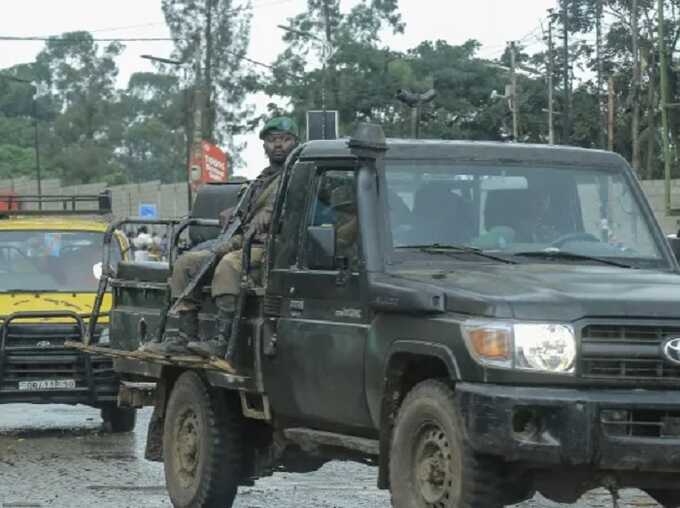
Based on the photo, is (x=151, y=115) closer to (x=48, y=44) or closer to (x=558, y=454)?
(x=48, y=44)

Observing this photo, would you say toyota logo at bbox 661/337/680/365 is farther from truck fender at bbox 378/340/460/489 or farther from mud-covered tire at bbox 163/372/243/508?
mud-covered tire at bbox 163/372/243/508

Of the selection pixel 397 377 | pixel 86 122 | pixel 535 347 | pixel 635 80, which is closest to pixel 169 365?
pixel 397 377

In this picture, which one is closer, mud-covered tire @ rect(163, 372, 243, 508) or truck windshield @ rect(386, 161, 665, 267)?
truck windshield @ rect(386, 161, 665, 267)

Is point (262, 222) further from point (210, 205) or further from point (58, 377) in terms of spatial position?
point (58, 377)

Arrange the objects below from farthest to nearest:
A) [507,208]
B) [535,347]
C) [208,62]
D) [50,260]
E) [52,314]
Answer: [208,62]
[50,260]
[52,314]
[507,208]
[535,347]

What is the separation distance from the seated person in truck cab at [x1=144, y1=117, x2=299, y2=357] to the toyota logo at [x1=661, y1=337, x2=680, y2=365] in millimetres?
2777

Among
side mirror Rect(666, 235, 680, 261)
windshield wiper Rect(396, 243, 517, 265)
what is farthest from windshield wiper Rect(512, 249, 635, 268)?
side mirror Rect(666, 235, 680, 261)

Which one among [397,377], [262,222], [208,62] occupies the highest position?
[208,62]

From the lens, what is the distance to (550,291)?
7.36 metres

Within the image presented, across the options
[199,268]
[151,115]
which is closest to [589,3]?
[199,268]

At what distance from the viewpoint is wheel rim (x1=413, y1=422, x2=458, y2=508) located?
7.48m

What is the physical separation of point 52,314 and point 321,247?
284 inches

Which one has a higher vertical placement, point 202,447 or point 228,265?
→ point 228,265

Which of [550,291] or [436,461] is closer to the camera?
[550,291]
